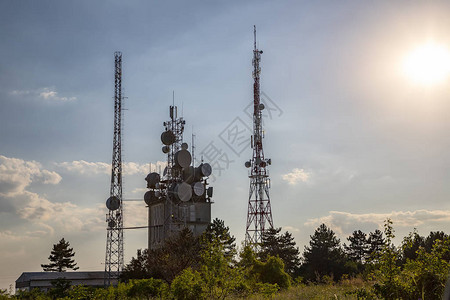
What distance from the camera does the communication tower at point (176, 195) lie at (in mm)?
60906

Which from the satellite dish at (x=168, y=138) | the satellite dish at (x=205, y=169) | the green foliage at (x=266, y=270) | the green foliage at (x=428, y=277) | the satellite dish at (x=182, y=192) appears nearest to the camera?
the green foliage at (x=428, y=277)

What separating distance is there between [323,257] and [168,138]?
24355mm

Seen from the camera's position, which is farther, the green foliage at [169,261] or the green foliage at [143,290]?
the green foliage at [169,261]

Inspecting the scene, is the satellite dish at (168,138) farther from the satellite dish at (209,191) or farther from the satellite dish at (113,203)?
the satellite dish at (209,191)

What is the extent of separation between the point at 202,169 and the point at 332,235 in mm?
21161

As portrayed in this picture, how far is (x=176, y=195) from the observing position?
60969 mm

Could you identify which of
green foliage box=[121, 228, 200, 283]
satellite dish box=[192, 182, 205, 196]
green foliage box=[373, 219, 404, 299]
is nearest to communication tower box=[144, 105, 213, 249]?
satellite dish box=[192, 182, 205, 196]

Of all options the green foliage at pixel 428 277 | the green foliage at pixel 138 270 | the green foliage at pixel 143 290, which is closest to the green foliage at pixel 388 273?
the green foliage at pixel 428 277

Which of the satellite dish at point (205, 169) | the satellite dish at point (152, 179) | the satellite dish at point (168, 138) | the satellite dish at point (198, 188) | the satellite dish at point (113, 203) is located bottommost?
the satellite dish at point (113, 203)

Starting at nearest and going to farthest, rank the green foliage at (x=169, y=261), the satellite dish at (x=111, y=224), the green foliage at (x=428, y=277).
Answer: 1. the green foliage at (x=428, y=277)
2. the green foliage at (x=169, y=261)
3. the satellite dish at (x=111, y=224)

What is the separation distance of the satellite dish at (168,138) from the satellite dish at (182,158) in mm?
1871

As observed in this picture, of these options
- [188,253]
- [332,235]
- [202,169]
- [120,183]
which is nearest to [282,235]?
[332,235]

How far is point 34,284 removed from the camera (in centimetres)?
5891

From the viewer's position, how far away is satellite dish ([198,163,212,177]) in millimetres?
67562
